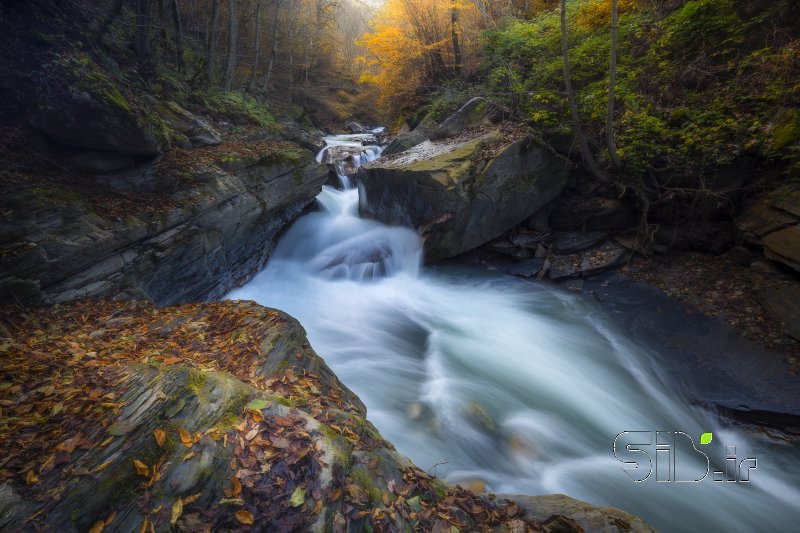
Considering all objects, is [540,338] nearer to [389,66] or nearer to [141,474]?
[141,474]

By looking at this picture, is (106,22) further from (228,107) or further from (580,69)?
(580,69)

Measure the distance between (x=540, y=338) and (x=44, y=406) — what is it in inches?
287

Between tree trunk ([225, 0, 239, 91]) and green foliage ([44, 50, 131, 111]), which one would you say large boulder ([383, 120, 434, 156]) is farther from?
green foliage ([44, 50, 131, 111])

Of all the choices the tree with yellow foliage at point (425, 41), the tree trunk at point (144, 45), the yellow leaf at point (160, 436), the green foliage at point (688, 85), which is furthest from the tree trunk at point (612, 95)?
the tree trunk at point (144, 45)

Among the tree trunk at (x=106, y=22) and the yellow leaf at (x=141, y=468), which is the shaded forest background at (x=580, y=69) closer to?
the tree trunk at (x=106, y=22)

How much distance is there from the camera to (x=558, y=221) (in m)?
9.30

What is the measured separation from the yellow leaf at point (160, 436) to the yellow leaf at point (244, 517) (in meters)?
0.70

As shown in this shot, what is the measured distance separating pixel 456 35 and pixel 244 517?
15.8m

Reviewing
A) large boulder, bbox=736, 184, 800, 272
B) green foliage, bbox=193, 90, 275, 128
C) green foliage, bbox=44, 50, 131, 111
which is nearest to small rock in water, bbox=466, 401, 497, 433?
large boulder, bbox=736, 184, 800, 272

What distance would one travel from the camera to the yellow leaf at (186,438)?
2.48 metres

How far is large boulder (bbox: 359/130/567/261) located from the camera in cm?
871

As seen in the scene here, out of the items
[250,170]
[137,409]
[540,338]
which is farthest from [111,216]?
[540,338]

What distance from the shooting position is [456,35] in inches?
542

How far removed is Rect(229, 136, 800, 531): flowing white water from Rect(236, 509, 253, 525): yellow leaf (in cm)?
260
